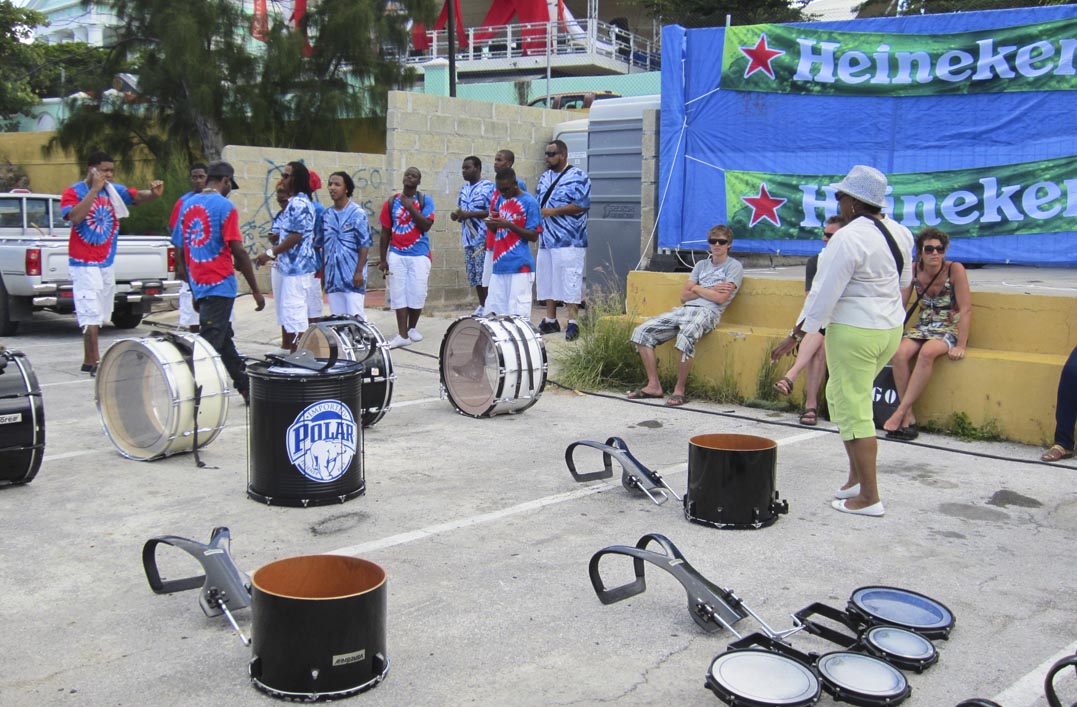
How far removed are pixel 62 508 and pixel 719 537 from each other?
3.74 meters

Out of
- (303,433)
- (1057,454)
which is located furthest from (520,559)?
(1057,454)

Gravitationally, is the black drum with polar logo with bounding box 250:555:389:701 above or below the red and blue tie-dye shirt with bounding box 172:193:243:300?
below

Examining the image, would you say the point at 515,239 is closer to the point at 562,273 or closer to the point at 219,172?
the point at 562,273

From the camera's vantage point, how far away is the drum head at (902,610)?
14.0 feet

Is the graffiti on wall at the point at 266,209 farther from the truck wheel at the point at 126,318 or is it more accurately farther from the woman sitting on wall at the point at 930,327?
the woman sitting on wall at the point at 930,327

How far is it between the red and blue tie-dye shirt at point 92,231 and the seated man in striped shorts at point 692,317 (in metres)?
5.48

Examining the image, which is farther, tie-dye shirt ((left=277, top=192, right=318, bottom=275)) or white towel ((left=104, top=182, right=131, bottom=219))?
white towel ((left=104, top=182, right=131, bottom=219))

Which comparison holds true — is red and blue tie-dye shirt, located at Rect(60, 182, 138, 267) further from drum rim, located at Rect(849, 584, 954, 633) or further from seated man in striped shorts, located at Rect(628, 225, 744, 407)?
drum rim, located at Rect(849, 584, 954, 633)

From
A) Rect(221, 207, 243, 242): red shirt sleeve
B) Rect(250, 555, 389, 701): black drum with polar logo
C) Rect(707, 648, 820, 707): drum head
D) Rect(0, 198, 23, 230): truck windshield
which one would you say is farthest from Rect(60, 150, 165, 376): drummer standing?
Rect(707, 648, 820, 707): drum head

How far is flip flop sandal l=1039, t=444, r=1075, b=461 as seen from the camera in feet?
23.7

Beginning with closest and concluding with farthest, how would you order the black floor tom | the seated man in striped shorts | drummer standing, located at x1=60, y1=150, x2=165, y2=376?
1. the black floor tom
2. the seated man in striped shorts
3. drummer standing, located at x1=60, y1=150, x2=165, y2=376

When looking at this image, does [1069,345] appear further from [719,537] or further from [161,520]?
[161,520]

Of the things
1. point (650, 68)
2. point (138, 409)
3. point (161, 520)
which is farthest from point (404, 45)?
point (161, 520)

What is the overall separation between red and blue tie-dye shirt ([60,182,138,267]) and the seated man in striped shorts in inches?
216
